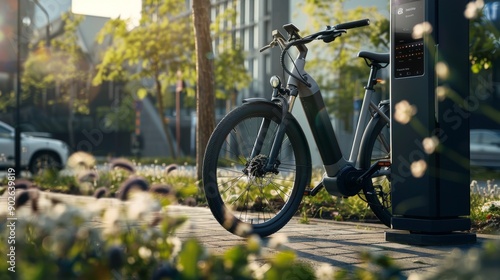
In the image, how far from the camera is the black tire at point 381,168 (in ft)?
17.8

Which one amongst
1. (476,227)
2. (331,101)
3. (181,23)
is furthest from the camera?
(331,101)

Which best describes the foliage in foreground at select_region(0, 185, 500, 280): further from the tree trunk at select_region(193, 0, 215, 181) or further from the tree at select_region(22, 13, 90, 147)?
the tree at select_region(22, 13, 90, 147)

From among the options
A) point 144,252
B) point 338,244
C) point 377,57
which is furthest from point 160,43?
point 144,252

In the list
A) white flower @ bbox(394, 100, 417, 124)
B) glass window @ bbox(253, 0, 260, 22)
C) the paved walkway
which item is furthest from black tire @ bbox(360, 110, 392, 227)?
glass window @ bbox(253, 0, 260, 22)

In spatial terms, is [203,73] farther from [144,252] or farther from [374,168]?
[144,252]

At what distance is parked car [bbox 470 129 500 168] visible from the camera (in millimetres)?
22547

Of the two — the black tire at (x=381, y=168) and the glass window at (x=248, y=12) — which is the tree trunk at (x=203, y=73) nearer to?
the black tire at (x=381, y=168)

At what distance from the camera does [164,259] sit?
2.15m

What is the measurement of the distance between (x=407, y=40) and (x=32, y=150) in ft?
48.0

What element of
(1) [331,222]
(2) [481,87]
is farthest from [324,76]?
(1) [331,222]

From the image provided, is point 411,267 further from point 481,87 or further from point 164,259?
point 481,87

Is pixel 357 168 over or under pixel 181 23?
under

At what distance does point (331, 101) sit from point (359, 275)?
1215 inches

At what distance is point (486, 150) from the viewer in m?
22.7
